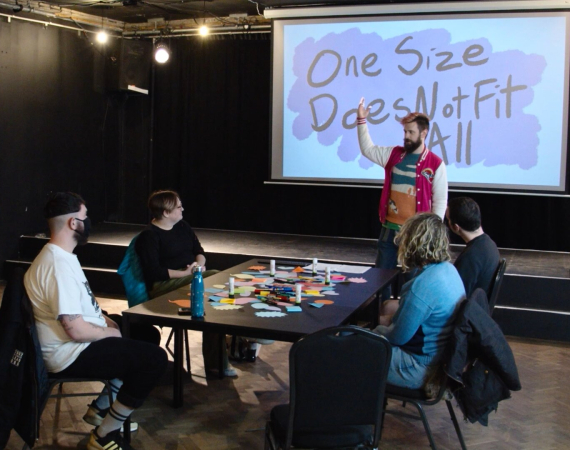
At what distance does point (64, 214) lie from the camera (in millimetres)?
2734

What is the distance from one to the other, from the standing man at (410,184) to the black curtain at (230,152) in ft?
8.88

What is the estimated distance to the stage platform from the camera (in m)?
5.03

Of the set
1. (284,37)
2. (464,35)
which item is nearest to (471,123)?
(464,35)

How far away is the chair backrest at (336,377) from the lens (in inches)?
85.1

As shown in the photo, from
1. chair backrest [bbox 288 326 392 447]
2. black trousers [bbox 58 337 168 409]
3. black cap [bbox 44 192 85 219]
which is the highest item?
black cap [bbox 44 192 85 219]

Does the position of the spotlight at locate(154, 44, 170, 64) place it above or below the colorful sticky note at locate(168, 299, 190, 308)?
above

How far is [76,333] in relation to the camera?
2.61 m

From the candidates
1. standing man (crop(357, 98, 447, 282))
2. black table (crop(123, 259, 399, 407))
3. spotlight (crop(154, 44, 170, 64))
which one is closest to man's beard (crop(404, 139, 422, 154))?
standing man (crop(357, 98, 447, 282))

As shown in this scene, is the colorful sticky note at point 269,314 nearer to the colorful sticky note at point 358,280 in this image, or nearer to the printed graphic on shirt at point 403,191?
the colorful sticky note at point 358,280

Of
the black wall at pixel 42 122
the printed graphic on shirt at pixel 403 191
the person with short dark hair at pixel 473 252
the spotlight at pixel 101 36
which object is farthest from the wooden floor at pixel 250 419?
the spotlight at pixel 101 36

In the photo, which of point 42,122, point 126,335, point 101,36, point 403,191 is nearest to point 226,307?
point 126,335

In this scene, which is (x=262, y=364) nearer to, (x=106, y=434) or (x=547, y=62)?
(x=106, y=434)

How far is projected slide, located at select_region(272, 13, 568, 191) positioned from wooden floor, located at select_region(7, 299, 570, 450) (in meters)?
2.54

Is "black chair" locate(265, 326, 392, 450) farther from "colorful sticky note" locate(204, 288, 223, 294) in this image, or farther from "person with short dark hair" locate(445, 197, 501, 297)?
"person with short dark hair" locate(445, 197, 501, 297)
